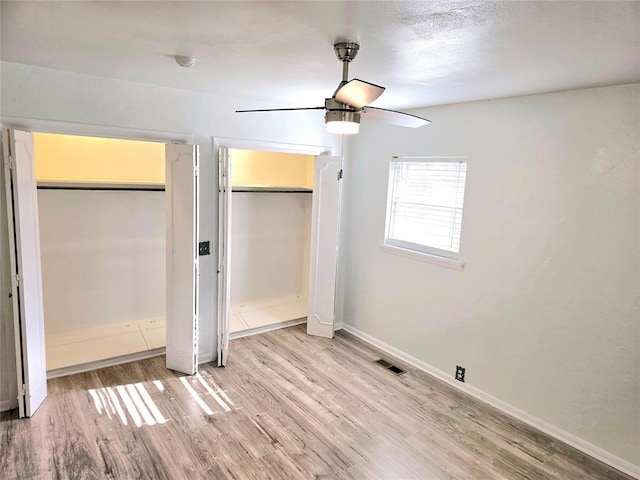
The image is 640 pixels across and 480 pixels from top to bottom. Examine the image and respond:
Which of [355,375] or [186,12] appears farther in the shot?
[355,375]

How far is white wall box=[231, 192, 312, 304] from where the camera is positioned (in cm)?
512

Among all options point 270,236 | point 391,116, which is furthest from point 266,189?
point 391,116

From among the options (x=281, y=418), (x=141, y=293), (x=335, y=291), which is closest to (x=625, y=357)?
(x=281, y=418)

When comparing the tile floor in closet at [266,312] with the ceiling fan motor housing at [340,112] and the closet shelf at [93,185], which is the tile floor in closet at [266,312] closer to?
the closet shelf at [93,185]

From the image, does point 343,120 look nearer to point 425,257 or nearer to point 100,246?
point 425,257

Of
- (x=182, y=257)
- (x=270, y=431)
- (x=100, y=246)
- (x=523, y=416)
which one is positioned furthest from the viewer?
(x=100, y=246)

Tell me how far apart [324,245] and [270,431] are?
210cm

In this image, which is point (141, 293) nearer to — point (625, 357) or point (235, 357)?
point (235, 357)

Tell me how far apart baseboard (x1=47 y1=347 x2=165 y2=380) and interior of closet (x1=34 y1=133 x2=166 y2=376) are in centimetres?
2

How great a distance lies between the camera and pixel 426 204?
151 inches

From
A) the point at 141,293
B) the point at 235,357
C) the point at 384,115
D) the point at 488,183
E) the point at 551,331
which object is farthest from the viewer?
the point at 141,293

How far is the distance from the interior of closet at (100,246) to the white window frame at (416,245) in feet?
7.94

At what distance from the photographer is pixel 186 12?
164cm

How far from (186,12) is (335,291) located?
11.0ft
